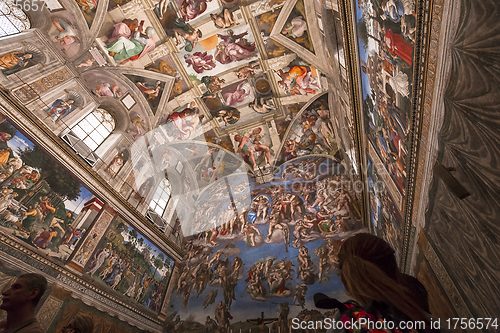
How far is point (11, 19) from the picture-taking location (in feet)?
25.3

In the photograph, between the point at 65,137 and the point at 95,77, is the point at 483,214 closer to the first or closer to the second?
the point at 65,137

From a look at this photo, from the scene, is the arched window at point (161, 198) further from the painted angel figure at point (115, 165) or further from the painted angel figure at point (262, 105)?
the painted angel figure at point (262, 105)

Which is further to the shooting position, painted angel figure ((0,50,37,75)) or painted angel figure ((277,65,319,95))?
painted angel figure ((277,65,319,95))

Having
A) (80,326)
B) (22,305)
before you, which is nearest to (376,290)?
(22,305)

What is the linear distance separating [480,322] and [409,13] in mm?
4295

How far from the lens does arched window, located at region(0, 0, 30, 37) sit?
24.6 ft

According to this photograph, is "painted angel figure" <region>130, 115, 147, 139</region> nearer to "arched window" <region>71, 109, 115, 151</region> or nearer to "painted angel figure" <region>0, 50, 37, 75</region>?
"arched window" <region>71, 109, 115, 151</region>

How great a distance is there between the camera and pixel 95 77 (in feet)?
33.5

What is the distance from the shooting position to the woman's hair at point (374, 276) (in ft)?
4.96

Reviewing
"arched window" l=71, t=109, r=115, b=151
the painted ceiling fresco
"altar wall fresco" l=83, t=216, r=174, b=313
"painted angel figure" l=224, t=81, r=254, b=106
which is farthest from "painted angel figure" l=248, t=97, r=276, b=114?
"altar wall fresco" l=83, t=216, r=174, b=313

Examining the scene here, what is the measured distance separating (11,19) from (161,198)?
7805mm

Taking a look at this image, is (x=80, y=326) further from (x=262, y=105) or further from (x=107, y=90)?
(x=262, y=105)

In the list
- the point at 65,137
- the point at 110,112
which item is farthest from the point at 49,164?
the point at 110,112

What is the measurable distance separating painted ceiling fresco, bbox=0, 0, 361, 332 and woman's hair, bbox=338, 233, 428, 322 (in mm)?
7592
